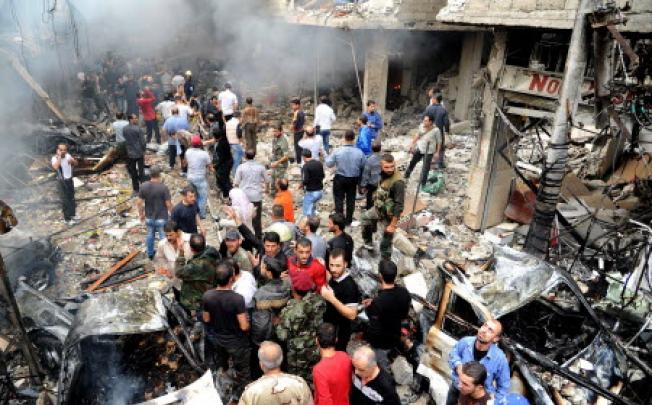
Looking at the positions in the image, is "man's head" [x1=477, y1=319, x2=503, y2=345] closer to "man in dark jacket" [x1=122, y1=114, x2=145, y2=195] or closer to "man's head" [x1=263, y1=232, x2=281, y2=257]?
"man's head" [x1=263, y1=232, x2=281, y2=257]

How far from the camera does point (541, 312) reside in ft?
16.6

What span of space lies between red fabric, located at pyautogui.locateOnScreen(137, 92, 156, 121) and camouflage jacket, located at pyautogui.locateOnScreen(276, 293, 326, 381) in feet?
29.3

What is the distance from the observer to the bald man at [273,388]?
3.33m

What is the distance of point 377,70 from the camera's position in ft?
46.3

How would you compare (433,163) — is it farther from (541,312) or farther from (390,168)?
(541,312)

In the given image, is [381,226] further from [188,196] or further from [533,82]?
[533,82]

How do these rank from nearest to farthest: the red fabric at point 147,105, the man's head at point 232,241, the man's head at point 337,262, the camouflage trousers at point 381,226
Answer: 1. the man's head at point 337,262
2. the man's head at point 232,241
3. the camouflage trousers at point 381,226
4. the red fabric at point 147,105

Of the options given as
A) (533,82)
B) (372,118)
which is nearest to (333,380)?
(533,82)

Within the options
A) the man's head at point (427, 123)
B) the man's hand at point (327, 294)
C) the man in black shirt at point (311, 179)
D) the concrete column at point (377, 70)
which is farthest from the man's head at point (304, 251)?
the concrete column at point (377, 70)

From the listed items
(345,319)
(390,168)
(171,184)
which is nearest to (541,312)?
(345,319)

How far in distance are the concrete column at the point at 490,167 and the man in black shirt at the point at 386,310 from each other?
471 cm

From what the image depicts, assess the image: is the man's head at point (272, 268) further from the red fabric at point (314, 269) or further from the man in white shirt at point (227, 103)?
the man in white shirt at point (227, 103)

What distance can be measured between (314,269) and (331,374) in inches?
51.4

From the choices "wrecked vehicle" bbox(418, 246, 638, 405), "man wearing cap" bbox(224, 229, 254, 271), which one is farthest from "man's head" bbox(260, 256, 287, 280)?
"wrecked vehicle" bbox(418, 246, 638, 405)
